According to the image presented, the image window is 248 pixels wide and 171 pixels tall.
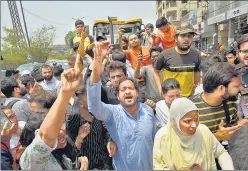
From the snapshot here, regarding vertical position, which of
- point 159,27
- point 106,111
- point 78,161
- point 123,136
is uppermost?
point 159,27

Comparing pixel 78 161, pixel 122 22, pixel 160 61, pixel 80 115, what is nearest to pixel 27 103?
pixel 80 115

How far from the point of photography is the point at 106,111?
2.15 meters

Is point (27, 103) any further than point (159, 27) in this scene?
No

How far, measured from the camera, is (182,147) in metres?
1.78

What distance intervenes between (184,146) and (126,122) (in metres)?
0.53

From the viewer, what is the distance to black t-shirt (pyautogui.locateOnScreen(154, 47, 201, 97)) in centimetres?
327

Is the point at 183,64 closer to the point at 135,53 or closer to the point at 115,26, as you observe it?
the point at 135,53

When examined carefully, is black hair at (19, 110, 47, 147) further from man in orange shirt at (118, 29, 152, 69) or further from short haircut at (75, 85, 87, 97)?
man in orange shirt at (118, 29, 152, 69)

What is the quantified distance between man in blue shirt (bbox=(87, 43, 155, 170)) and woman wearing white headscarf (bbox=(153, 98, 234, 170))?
1.09ft

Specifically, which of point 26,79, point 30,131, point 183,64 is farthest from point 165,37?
point 30,131

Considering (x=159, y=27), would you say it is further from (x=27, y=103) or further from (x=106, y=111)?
(x=106, y=111)

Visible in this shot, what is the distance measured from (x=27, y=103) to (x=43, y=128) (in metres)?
→ 1.70

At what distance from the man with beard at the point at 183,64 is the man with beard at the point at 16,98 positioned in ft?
4.36

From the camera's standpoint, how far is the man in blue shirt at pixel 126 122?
6.84 feet
